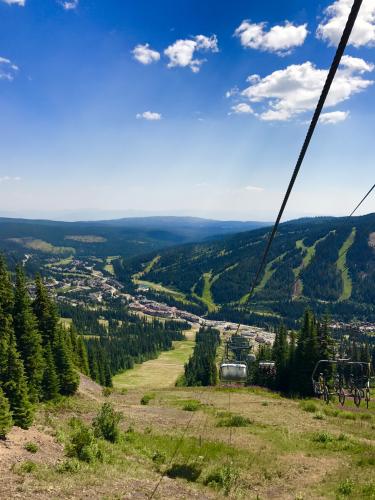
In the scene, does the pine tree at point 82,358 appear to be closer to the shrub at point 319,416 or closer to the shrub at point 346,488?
the shrub at point 319,416

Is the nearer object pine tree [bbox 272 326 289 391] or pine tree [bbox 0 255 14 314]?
pine tree [bbox 0 255 14 314]

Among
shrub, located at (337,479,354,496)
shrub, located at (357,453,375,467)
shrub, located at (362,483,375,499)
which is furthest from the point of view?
shrub, located at (357,453,375,467)

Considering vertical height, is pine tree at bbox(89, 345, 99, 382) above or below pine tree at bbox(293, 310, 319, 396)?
below

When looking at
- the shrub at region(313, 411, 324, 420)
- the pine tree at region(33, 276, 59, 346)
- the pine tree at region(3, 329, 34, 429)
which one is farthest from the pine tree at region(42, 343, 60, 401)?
the shrub at region(313, 411, 324, 420)

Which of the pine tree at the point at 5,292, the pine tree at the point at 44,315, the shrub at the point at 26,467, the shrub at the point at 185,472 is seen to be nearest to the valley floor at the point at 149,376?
the pine tree at the point at 44,315

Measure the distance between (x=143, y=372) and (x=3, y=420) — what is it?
515 feet

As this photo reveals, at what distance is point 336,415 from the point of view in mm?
56906

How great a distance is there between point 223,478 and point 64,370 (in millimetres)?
35959

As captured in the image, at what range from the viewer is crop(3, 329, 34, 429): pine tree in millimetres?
34625

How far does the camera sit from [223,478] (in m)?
28.7

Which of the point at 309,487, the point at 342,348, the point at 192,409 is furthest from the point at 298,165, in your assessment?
the point at 192,409

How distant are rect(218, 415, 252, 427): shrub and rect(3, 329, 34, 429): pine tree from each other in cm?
2354

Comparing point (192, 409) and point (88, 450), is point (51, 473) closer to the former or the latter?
point (88, 450)

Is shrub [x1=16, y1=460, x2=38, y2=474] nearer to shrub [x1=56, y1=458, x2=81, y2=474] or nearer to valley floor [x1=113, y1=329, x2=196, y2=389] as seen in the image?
shrub [x1=56, y1=458, x2=81, y2=474]
